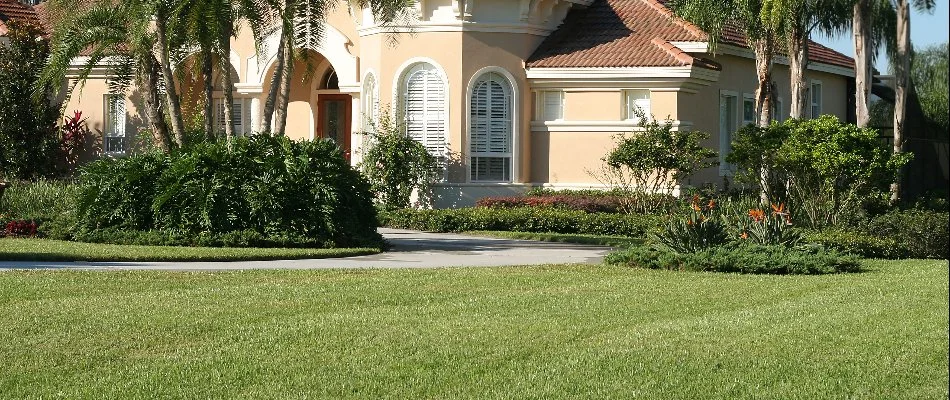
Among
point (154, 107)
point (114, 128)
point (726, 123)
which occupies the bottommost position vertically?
point (154, 107)

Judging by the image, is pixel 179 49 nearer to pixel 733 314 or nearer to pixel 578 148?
pixel 578 148

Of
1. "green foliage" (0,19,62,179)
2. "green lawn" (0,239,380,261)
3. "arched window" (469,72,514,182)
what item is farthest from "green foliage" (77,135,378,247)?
"green foliage" (0,19,62,179)

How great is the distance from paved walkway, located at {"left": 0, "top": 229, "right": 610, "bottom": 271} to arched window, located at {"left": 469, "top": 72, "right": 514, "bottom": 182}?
481cm

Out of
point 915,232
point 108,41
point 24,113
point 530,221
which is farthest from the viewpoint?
point 24,113

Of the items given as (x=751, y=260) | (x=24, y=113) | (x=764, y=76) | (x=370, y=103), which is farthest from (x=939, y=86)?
(x=24, y=113)

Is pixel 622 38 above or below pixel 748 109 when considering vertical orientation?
above

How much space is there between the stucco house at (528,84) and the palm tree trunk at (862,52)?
3136 millimetres

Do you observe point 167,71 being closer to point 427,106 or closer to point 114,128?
point 427,106

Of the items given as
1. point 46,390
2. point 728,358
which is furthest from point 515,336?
point 46,390

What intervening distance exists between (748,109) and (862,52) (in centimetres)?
533

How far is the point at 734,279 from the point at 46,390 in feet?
27.3

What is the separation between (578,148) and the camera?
27.6 m

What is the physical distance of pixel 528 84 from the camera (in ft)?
90.8

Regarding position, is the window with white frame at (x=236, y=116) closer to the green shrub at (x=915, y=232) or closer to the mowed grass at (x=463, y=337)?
the green shrub at (x=915, y=232)
